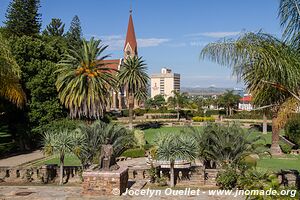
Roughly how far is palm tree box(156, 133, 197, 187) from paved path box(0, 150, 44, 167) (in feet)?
41.2

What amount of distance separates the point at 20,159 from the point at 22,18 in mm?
22707

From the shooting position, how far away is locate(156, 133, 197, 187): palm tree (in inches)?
537

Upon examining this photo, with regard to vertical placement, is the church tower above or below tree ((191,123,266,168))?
above

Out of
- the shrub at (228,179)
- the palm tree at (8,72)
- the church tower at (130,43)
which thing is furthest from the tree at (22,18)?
the church tower at (130,43)

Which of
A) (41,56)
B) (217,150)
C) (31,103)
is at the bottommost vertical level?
(217,150)

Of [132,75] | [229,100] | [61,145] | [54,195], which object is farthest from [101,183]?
[229,100]

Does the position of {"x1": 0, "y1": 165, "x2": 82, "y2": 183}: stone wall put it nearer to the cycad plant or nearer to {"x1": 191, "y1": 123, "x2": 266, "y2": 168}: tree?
{"x1": 191, "y1": 123, "x2": 266, "y2": 168}: tree

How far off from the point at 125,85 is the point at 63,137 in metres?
30.3

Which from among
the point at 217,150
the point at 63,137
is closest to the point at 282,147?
the point at 217,150

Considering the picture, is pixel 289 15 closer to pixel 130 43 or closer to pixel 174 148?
pixel 174 148

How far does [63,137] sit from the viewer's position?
14.6 metres

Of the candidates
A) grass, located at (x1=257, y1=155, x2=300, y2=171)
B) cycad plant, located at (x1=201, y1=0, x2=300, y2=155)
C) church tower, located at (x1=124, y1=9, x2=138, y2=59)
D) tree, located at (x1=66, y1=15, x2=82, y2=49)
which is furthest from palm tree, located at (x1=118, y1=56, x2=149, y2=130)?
church tower, located at (x1=124, y1=9, x2=138, y2=59)

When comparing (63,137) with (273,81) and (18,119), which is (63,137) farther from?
(18,119)

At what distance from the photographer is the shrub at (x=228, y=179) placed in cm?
1349
